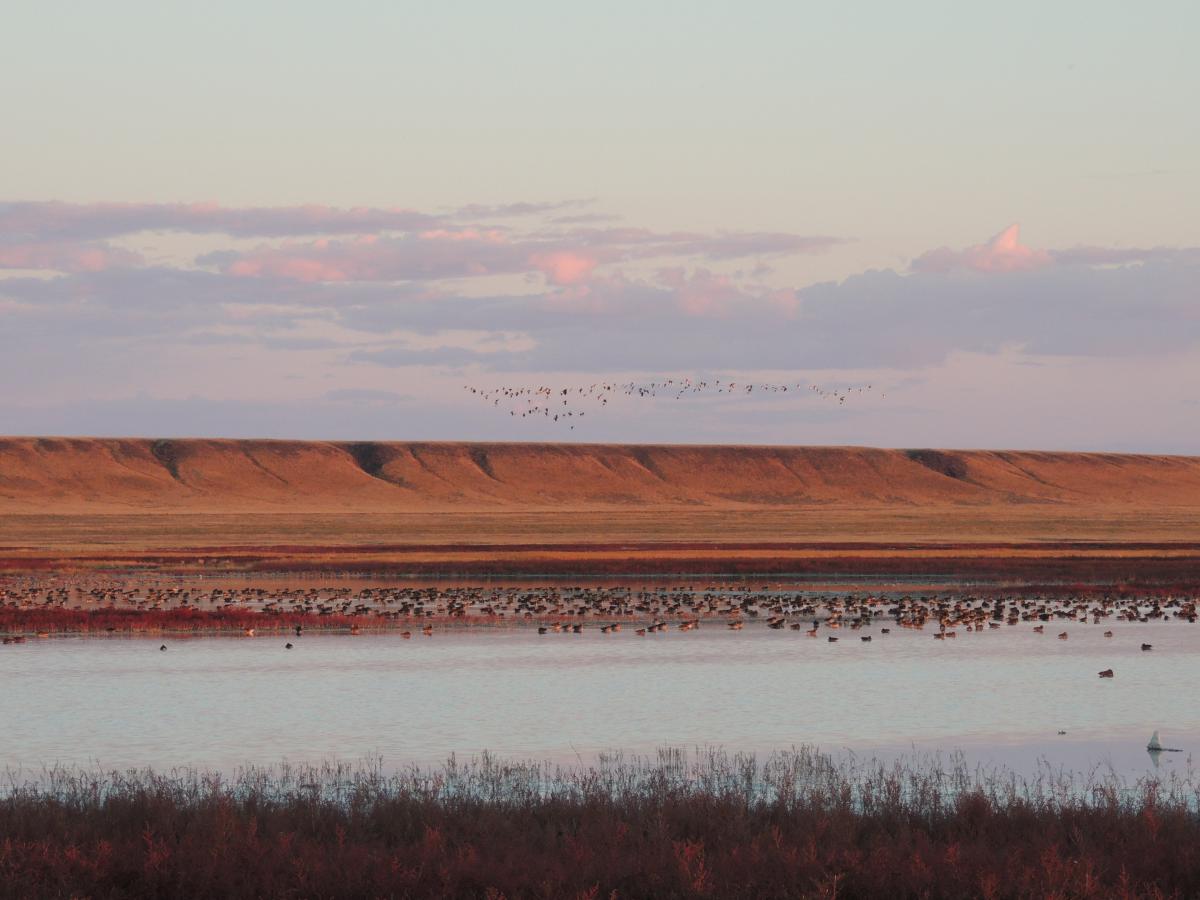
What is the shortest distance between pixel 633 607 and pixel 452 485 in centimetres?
14247

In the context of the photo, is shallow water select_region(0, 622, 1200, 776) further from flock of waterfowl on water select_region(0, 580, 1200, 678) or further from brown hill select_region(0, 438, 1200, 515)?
brown hill select_region(0, 438, 1200, 515)

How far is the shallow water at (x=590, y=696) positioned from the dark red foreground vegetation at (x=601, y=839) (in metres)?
3.69

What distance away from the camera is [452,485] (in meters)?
187

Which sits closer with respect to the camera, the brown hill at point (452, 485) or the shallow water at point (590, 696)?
the shallow water at point (590, 696)

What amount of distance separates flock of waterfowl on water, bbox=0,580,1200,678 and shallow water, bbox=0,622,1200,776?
5.66ft

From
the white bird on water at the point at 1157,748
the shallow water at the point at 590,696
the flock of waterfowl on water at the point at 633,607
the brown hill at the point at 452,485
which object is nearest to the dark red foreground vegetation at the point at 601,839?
the white bird on water at the point at 1157,748

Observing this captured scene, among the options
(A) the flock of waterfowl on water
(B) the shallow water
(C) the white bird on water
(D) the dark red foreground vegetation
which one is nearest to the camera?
(D) the dark red foreground vegetation

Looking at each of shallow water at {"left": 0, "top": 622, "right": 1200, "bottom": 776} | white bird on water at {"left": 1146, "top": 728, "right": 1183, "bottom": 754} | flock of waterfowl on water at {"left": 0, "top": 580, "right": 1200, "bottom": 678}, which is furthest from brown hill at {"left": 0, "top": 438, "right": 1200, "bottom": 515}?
white bird on water at {"left": 1146, "top": 728, "right": 1183, "bottom": 754}

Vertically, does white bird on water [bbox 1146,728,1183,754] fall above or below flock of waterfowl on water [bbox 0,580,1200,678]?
above

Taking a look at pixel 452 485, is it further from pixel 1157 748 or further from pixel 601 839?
pixel 601 839

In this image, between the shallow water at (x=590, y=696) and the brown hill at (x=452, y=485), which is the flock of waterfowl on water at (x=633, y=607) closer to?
the shallow water at (x=590, y=696)

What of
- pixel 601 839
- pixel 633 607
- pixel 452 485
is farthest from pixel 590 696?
pixel 452 485

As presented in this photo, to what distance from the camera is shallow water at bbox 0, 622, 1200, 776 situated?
21453 mm

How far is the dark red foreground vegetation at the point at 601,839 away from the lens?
13.0m
